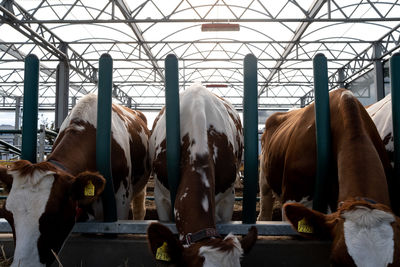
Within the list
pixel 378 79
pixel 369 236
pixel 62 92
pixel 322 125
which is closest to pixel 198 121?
pixel 322 125

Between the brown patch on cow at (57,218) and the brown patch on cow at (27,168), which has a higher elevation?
the brown patch on cow at (27,168)

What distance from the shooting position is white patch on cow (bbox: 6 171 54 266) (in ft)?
6.81

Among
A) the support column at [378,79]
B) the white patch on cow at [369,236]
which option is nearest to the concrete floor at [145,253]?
the white patch on cow at [369,236]

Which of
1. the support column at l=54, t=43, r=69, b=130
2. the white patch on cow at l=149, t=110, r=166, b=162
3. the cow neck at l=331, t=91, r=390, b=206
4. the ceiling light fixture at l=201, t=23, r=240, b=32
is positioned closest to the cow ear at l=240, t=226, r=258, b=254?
the cow neck at l=331, t=91, r=390, b=206

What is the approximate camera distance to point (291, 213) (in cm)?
202

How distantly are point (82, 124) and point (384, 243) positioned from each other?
2.36 m

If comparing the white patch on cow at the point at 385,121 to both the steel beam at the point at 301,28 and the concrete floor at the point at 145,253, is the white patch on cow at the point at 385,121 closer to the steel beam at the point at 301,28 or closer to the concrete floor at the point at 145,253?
the concrete floor at the point at 145,253

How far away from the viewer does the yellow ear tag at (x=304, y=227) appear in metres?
1.99

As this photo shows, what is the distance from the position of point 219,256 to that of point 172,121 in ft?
3.45

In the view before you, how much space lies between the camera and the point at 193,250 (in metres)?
1.83

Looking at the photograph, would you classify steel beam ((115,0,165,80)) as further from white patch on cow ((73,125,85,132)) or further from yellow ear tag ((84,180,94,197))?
yellow ear tag ((84,180,94,197))

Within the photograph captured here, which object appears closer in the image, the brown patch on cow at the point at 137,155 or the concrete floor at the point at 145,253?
the concrete floor at the point at 145,253

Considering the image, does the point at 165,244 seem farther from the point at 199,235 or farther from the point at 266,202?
the point at 266,202

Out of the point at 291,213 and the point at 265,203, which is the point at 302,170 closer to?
the point at 291,213
